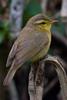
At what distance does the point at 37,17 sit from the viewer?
364cm

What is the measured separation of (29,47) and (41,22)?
406 mm

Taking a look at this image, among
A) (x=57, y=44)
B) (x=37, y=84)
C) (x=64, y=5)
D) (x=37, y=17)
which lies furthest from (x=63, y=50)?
(x=37, y=84)

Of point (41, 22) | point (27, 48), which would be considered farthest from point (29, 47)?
point (41, 22)

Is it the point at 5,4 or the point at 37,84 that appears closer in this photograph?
the point at 37,84

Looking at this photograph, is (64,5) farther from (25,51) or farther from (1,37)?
(25,51)

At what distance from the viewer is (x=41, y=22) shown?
3812 millimetres

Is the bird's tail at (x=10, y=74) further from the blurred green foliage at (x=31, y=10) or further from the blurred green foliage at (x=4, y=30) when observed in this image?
the blurred green foliage at (x=31, y=10)

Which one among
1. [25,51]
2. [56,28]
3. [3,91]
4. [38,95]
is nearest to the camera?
[38,95]

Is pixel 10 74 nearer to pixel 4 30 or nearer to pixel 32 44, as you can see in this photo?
pixel 32 44

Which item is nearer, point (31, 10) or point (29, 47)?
point (29, 47)

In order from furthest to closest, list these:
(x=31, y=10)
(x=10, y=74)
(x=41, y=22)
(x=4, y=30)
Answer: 1. (x=31, y=10)
2. (x=4, y=30)
3. (x=41, y=22)
4. (x=10, y=74)

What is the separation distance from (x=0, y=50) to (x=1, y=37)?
0.14 metres

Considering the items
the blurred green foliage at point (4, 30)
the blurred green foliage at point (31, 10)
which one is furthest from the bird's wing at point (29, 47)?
the blurred green foliage at point (31, 10)

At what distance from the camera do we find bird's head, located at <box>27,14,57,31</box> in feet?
12.2
